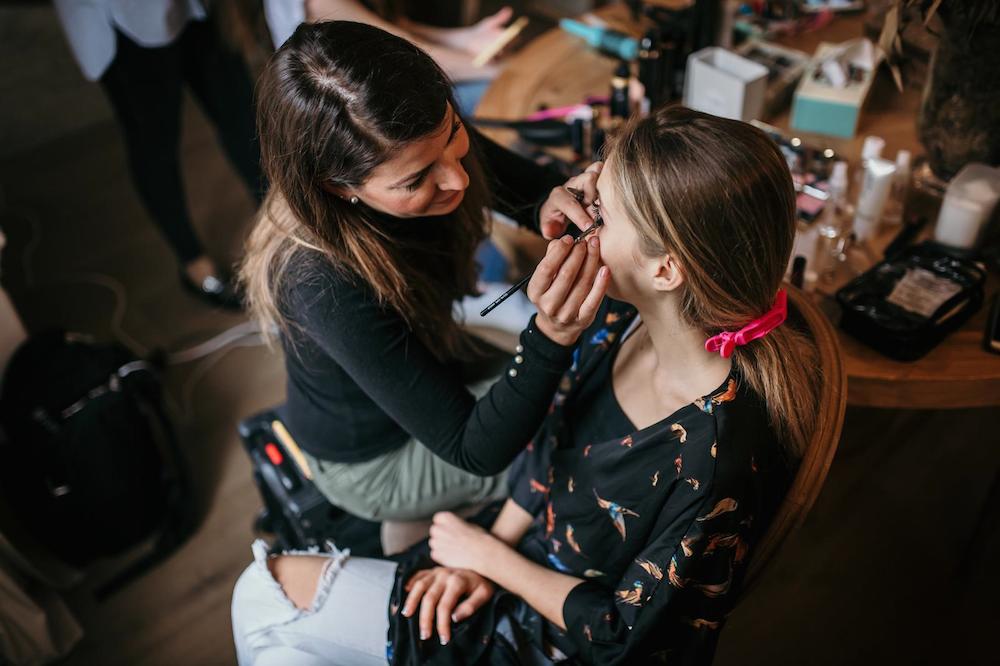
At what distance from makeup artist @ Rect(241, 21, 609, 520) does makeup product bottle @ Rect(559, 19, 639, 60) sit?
58 cm

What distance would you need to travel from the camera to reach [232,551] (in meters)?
1.94

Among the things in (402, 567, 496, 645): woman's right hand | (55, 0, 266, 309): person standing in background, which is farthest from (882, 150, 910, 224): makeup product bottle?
(55, 0, 266, 309): person standing in background

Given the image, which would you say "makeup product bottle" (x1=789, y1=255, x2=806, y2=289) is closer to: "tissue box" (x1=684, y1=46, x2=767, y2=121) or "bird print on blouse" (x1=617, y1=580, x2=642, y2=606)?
"tissue box" (x1=684, y1=46, x2=767, y2=121)

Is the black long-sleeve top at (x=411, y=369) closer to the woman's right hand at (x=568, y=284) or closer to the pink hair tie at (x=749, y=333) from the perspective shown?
the woman's right hand at (x=568, y=284)

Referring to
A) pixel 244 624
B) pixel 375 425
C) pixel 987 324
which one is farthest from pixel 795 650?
pixel 244 624

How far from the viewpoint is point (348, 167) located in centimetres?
104

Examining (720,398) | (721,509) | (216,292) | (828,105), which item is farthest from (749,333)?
(216,292)

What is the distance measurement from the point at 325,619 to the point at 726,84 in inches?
45.1

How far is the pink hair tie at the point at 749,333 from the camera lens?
0.95 m

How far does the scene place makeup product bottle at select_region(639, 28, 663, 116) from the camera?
5.30ft

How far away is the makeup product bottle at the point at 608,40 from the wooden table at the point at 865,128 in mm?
33

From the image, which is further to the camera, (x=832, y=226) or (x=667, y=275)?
(x=832, y=226)

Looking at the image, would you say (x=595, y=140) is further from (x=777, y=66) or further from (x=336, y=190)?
(x=336, y=190)

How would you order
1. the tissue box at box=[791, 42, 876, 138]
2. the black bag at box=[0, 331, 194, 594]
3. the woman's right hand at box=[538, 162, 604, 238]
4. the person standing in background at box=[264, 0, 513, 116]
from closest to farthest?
the woman's right hand at box=[538, 162, 604, 238], the tissue box at box=[791, 42, 876, 138], the black bag at box=[0, 331, 194, 594], the person standing in background at box=[264, 0, 513, 116]
